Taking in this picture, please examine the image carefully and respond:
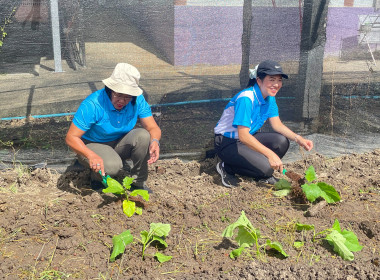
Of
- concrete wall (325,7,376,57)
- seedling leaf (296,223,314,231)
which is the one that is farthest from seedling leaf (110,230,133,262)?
concrete wall (325,7,376,57)

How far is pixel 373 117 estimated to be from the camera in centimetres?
498

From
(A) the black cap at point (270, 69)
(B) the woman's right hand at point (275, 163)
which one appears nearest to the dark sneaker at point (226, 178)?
(B) the woman's right hand at point (275, 163)

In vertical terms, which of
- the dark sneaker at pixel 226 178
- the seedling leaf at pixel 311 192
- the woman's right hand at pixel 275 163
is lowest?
the dark sneaker at pixel 226 178

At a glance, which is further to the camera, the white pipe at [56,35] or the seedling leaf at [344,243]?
the white pipe at [56,35]

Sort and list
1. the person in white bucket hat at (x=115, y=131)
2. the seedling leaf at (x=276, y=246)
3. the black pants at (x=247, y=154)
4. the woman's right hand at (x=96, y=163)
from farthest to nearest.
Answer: the black pants at (x=247, y=154) → the person in white bucket hat at (x=115, y=131) → the woman's right hand at (x=96, y=163) → the seedling leaf at (x=276, y=246)

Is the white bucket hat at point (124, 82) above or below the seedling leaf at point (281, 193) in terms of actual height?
above

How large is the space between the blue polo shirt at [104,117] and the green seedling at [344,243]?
5.66ft

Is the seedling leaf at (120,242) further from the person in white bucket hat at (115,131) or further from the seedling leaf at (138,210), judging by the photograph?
the person in white bucket hat at (115,131)

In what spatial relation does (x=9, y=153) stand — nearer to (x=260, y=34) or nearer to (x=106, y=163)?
(x=106, y=163)

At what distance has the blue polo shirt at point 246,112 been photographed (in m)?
3.74

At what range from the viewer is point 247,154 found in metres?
3.95

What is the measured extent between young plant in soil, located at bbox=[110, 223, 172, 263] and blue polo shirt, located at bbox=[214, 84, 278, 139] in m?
1.23

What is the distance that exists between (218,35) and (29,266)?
259 centimetres

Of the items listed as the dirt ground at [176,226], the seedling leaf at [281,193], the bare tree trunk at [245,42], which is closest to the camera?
the dirt ground at [176,226]
